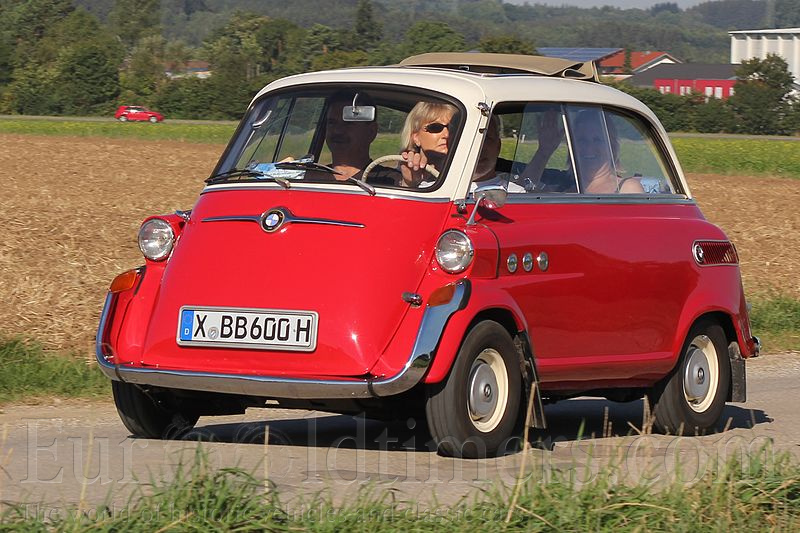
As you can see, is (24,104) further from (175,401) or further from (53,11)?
(175,401)

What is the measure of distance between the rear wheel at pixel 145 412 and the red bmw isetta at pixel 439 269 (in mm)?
10

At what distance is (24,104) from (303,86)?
84597 millimetres

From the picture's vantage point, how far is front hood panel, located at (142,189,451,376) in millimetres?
6074

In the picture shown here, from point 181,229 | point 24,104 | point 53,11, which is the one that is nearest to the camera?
point 181,229

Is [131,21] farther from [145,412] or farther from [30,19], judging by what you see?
[145,412]

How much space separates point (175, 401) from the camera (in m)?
6.95

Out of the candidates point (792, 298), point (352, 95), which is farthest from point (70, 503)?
point (792, 298)

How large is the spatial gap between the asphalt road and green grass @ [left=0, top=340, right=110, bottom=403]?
13.5 inches

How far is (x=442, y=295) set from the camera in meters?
6.08

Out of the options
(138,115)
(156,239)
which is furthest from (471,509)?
(138,115)

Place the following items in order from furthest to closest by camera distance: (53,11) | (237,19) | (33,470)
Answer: (237,19) → (53,11) → (33,470)

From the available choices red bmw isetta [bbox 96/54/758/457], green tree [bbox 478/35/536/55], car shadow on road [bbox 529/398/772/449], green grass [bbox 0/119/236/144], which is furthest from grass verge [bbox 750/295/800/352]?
green tree [bbox 478/35/536/55]

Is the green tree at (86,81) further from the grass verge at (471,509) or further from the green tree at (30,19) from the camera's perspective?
the grass verge at (471,509)

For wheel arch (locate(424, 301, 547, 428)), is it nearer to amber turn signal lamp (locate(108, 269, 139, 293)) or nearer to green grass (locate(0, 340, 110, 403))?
amber turn signal lamp (locate(108, 269, 139, 293))
